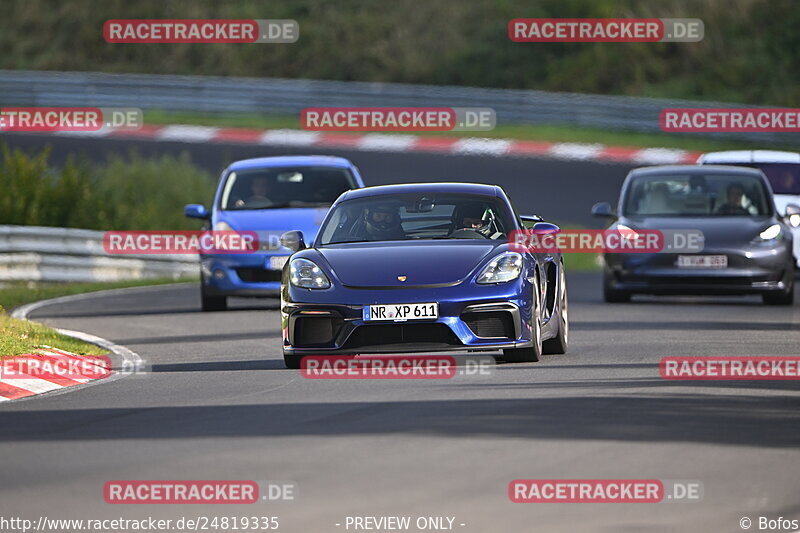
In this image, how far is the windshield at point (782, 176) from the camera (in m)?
25.1

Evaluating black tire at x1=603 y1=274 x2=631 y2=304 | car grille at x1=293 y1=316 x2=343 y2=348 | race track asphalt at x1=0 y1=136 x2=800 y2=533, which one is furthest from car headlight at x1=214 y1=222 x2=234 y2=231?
car grille at x1=293 y1=316 x2=343 y2=348

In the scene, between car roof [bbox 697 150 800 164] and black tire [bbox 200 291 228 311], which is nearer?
black tire [bbox 200 291 228 311]

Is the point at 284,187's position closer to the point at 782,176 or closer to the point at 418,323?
the point at 782,176

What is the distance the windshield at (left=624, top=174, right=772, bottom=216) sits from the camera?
20.5 metres

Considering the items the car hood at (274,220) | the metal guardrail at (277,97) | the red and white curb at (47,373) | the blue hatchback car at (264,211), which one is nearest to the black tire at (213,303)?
the blue hatchback car at (264,211)

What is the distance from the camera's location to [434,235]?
1352 centimetres

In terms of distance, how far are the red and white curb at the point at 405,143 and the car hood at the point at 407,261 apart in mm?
23561

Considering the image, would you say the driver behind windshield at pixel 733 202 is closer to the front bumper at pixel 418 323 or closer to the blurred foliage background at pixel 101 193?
the front bumper at pixel 418 323

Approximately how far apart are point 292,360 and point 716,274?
787cm

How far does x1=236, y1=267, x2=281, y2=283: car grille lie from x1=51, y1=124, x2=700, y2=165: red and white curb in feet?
57.5

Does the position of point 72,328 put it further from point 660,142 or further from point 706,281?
point 660,142

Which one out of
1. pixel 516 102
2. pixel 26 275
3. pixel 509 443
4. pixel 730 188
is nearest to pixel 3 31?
pixel 516 102

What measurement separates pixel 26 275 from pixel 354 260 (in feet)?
46.4

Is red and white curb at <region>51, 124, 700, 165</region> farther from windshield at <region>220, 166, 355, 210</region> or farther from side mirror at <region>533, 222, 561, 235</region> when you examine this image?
side mirror at <region>533, 222, 561, 235</region>
